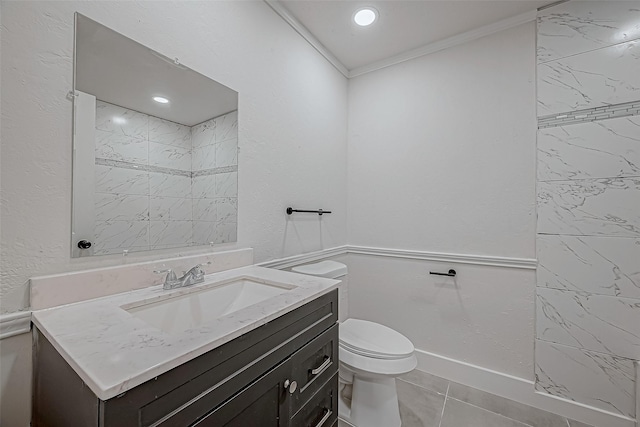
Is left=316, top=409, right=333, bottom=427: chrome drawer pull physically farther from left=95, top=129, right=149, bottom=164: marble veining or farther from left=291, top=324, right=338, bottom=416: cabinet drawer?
left=95, top=129, right=149, bottom=164: marble veining

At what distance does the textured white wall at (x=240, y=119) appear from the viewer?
81cm

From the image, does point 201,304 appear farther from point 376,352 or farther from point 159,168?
point 376,352

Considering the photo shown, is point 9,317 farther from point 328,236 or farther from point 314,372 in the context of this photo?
point 328,236

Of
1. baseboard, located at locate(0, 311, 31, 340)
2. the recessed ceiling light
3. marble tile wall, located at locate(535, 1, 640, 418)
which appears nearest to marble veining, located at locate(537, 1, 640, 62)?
marble tile wall, located at locate(535, 1, 640, 418)

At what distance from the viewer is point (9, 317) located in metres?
0.78

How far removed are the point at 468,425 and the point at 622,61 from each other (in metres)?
2.20

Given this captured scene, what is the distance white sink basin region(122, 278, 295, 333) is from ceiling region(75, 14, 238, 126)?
76 cm

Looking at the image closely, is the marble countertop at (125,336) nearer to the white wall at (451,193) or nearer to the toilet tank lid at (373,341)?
the toilet tank lid at (373,341)

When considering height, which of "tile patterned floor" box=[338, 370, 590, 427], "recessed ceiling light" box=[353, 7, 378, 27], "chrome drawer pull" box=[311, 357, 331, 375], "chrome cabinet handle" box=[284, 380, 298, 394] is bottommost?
"tile patterned floor" box=[338, 370, 590, 427]

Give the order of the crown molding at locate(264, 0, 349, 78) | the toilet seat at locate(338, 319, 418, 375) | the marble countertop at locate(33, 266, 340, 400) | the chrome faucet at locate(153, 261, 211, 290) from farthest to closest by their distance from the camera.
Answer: the crown molding at locate(264, 0, 349, 78) < the toilet seat at locate(338, 319, 418, 375) < the chrome faucet at locate(153, 261, 211, 290) < the marble countertop at locate(33, 266, 340, 400)

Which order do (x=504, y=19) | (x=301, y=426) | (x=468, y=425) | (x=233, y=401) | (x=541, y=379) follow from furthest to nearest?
1. (x=504, y=19)
2. (x=541, y=379)
3. (x=468, y=425)
4. (x=301, y=426)
5. (x=233, y=401)

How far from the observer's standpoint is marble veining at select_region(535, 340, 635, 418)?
4.87 ft

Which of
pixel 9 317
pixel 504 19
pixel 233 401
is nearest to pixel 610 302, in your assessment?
pixel 504 19

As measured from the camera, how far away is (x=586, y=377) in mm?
1570
